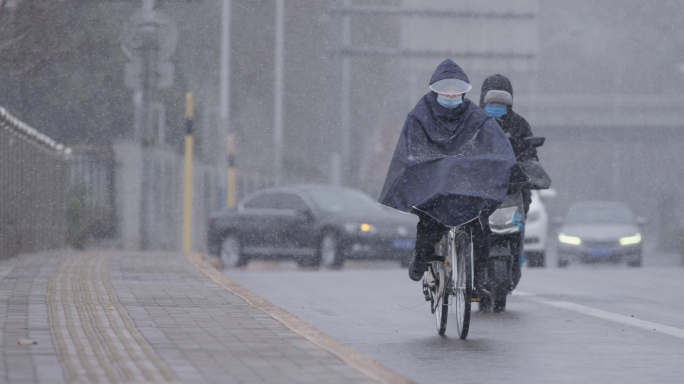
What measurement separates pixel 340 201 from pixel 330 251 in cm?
143

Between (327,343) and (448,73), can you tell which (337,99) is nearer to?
(448,73)

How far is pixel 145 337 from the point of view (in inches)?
288

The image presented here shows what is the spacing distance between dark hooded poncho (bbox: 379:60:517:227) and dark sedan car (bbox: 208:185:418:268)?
12.0 m

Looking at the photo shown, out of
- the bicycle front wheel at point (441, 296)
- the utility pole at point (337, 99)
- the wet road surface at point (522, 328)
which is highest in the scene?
the utility pole at point (337, 99)

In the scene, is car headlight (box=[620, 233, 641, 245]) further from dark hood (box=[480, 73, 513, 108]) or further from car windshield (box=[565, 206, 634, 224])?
dark hood (box=[480, 73, 513, 108])

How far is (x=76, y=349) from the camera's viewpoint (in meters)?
6.68

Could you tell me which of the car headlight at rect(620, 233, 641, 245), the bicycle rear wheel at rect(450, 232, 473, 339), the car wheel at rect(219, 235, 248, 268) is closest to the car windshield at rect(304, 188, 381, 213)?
the car wheel at rect(219, 235, 248, 268)

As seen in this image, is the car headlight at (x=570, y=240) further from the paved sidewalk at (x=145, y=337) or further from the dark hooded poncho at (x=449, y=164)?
the dark hooded poncho at (x=449, y=164)

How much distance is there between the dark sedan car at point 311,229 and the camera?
20719 mm

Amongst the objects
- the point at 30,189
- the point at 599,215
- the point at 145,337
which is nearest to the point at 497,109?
→ the point at 145,337

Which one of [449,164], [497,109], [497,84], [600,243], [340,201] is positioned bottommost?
[600,243]

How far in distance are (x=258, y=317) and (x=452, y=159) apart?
1.70 m

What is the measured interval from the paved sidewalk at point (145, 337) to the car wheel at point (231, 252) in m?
10.8

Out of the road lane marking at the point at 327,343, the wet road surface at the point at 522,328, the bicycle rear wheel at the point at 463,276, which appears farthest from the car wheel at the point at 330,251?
the bicycle rear wheel at the point at 463,276
